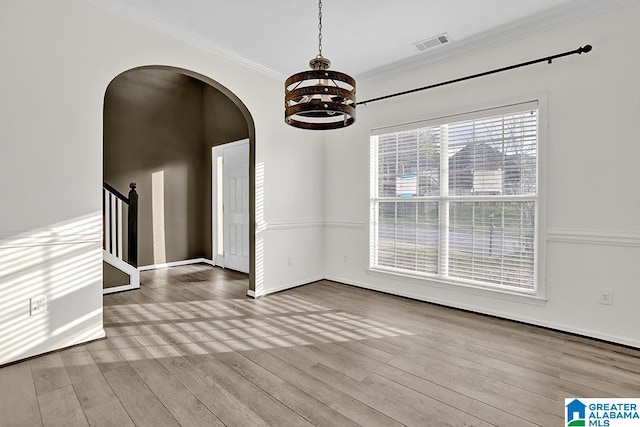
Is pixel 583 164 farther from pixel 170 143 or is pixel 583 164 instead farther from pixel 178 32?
pixel 170 143

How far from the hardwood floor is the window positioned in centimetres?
57

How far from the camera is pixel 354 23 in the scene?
303 cm

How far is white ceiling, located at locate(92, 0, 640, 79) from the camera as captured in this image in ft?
8.97

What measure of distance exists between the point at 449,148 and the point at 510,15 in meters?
1.29

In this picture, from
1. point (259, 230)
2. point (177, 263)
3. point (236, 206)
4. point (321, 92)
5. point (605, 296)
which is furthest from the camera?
point (177, 263)

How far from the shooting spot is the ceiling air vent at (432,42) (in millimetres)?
3248

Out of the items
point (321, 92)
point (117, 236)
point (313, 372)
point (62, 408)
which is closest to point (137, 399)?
point (62, 408)

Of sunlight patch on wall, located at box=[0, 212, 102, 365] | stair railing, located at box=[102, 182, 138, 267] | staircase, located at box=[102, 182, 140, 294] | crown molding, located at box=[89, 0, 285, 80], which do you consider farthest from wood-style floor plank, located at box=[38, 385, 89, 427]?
crown molding, located at box=[89, 0, 285, 80]

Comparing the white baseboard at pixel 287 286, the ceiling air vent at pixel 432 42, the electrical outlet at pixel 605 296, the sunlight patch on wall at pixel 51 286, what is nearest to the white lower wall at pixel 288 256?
the white baseboard at pixel 287 286

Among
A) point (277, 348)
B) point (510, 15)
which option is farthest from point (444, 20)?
point (277, 348)

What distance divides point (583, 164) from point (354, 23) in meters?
2.39

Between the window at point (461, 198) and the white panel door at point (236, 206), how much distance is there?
2181 mm

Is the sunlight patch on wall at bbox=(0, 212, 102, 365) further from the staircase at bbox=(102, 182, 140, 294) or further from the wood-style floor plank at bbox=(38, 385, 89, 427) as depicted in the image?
the staircase at bbox=(102, 182, 140, 294)

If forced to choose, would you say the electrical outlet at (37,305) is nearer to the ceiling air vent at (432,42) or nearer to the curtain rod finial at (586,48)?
the ceiling air vent at (432,42)
